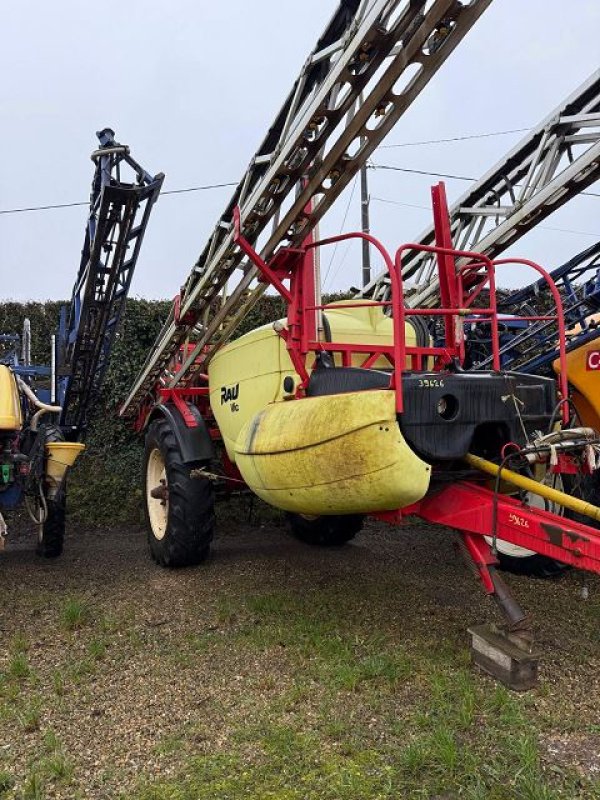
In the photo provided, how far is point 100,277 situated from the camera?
20.3 ft

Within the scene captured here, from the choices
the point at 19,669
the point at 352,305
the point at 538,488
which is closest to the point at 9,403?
the point at 19,669

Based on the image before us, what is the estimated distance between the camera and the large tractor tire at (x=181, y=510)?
5359mm

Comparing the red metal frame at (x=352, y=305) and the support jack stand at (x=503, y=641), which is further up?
the red metal frame at (x=352, y=305)

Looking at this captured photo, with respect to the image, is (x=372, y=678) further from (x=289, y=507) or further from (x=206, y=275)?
(x=206, y=275)

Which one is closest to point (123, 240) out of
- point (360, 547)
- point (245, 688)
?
point (360, 547)

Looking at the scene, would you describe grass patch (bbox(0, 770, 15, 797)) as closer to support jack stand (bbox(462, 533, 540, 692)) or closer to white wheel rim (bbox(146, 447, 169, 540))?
support jack stand (bbox(462, 533, 540, 692))

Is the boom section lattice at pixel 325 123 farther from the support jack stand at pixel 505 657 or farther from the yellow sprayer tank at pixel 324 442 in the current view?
the support jack stand at pixel 505 657

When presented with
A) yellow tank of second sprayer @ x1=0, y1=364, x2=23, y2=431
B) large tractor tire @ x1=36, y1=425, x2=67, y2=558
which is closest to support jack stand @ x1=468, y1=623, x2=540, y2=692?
yellow tank of second sprayer @ x1=0, y1=364, x2=23, y2=431

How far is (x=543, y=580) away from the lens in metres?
5.22

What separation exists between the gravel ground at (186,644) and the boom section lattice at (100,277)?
1669mm

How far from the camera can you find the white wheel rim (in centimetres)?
596

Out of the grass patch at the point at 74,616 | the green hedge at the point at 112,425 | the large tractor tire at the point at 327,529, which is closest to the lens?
the grass patch at the point at 74,616

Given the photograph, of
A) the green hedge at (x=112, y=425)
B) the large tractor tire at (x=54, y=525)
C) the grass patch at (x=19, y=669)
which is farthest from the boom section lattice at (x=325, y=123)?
the green hedge at (x=112, y=425)

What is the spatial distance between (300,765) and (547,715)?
1.14 meters
